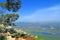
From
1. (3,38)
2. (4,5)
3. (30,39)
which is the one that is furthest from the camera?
(4,5)

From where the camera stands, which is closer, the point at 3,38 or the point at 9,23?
the point at 3,38

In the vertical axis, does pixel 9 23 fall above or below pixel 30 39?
above

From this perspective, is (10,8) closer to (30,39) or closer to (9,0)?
(9,0)

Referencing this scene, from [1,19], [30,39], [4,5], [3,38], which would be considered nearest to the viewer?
[3,38]

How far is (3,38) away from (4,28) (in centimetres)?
565

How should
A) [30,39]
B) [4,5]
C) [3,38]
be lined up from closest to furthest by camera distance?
[3,38] → [30,39] → [4,5]

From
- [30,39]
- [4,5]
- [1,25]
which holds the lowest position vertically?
[30,39]

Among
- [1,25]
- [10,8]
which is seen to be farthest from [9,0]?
[1,25]

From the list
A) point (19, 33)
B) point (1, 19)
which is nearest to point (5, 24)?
point (1, 19)

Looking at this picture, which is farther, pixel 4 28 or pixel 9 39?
pixel 4 28

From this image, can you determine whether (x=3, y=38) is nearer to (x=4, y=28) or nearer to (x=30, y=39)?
(x=30, y=39)

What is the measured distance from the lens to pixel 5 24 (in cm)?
3117

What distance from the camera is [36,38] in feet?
90.4

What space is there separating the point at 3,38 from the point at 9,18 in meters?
8.89
